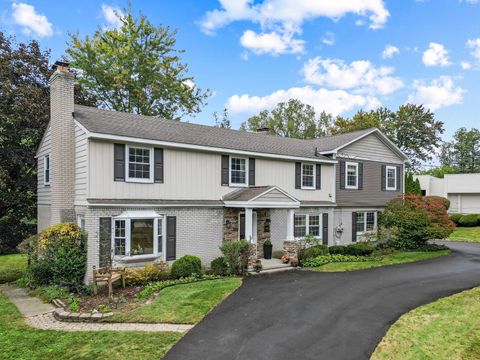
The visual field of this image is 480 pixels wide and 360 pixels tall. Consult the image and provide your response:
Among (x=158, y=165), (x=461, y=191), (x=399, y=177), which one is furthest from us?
(x=461, y=191)

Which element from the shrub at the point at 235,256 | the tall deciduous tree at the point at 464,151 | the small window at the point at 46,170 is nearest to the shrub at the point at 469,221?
the shrub at the point at 235,256

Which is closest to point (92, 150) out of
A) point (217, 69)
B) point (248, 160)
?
point (248, 160)

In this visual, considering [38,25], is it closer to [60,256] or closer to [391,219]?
[60,256]

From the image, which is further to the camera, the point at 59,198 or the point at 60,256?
the point at 59,198

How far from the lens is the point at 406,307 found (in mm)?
10016

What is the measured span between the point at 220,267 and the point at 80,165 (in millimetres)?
7073

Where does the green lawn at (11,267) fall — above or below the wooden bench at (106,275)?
below

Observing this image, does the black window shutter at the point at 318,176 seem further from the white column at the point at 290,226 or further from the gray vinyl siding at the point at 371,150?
the white column at the point at 290,226

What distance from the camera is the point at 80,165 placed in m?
13.4

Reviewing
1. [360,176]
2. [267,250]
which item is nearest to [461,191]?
[360,176]

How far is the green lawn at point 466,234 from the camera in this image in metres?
27.0

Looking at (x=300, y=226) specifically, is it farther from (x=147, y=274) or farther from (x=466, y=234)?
(x=466, y=234)

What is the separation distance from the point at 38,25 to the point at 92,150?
13055 mm

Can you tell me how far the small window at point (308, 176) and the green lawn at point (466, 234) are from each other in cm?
1551
